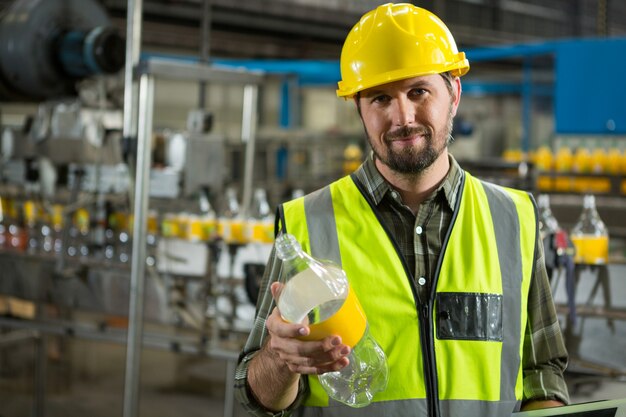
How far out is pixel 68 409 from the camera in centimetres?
582

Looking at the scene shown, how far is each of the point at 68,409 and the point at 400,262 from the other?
15.5ft

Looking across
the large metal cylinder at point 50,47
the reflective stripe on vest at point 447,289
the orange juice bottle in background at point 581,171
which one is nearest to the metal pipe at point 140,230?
the large metal cylinder at point 50,47

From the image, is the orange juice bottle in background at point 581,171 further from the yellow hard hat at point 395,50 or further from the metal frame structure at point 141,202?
the yellow hard hat at point 395,50

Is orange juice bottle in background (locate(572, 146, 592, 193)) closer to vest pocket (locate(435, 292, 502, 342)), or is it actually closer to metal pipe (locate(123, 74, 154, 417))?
metal pipe (locate(123, 74, 154, 417))

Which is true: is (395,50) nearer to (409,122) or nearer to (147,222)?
(409,122)

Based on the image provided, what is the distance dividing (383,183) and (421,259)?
16cm

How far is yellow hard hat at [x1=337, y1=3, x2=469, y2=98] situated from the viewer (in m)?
1.59

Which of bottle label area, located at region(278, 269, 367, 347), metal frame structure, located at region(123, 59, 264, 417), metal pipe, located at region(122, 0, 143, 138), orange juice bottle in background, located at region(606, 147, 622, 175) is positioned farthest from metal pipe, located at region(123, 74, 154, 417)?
orange juice bottle in background, located at region(606, 147, 622, 175)

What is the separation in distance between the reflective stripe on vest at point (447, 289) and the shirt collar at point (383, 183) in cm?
2

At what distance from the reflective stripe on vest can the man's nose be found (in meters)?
0.20

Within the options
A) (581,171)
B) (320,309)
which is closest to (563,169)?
(581,171)

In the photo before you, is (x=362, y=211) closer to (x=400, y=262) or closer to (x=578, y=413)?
(x=400, y=262)

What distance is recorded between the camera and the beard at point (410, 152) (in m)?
1.57

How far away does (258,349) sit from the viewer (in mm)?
1659
